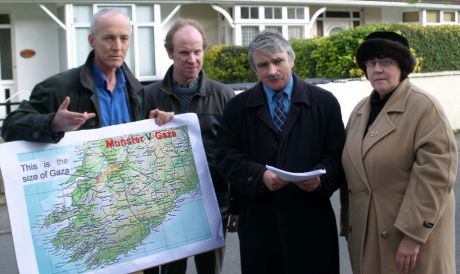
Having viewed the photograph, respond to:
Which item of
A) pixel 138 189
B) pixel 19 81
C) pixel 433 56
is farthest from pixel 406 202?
pixel 19 81

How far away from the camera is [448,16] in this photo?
25875 millimetres

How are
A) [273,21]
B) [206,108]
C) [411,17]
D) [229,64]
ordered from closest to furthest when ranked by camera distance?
[206,108] < [229,64] < [273,21] < [411,17]

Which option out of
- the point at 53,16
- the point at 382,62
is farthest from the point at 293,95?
the point at 53,16

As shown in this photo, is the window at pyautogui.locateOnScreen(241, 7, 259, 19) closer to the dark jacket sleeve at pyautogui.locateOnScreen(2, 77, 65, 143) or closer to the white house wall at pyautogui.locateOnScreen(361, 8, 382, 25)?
the white house wall at pyautogui.locateOnScreen(361, 8, 382, 25)

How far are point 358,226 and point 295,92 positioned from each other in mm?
843

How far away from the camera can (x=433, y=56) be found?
15516 mm

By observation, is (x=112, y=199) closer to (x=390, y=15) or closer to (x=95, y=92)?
(x=95, y=92)

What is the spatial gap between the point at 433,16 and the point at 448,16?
3.78 feet

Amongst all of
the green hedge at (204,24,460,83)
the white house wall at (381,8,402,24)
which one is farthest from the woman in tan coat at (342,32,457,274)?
the white house wall at (381,8,402,24)

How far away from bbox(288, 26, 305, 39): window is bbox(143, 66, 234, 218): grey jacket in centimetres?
1755

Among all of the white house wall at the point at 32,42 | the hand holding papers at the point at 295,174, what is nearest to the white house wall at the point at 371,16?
the white house wall at the point at 32,42

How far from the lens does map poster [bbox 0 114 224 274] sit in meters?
3.19

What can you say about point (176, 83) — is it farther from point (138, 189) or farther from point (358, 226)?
point (358, 226)

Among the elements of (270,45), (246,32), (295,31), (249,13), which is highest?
(249,13)
